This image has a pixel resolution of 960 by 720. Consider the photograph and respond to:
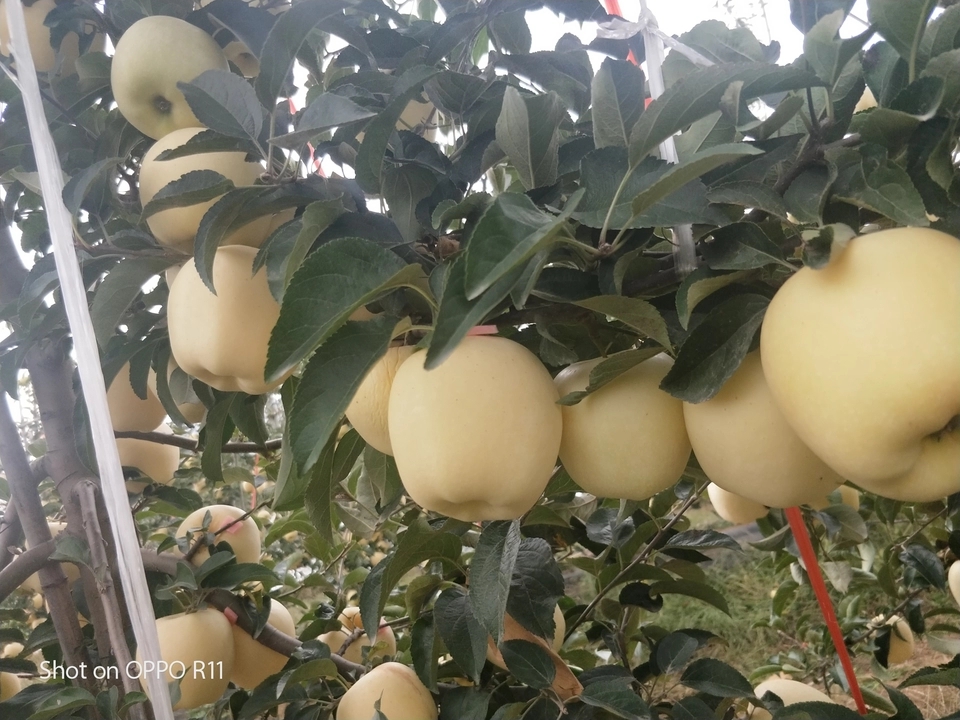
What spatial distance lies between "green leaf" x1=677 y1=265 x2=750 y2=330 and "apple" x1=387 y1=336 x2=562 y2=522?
0.37 feet

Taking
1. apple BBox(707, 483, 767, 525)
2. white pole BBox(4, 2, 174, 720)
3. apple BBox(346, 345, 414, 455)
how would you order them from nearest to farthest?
white pole BBox(4, 2, 174, 720) < apple BBox(346, 345, 414, 455) < apple BBox(707, 483, 767, 525)

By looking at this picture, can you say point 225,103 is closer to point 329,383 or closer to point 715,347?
point 329,383

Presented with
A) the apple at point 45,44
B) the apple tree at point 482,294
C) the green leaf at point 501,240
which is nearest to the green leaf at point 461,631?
the apple tree at point 482,294

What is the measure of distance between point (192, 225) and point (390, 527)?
870 millimetres

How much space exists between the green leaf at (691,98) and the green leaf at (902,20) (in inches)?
1.9

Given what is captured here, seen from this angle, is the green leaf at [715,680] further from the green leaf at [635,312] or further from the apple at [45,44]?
the apple at [45,44]

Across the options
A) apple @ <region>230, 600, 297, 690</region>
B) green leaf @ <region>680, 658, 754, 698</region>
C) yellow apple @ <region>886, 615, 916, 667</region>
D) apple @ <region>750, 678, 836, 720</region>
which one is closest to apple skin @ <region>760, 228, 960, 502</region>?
green leaf @ <region>680, 658, 754, 698</region>

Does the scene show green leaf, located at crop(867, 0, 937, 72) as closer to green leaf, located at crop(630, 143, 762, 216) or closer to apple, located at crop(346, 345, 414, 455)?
green leaf, located at crop(630, 143, 762, 216)

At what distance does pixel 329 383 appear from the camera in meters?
0.44

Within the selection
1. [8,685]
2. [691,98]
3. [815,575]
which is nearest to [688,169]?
[691,98]

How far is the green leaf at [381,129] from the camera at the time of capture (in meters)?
0.47

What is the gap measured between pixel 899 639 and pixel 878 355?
4.30 feet

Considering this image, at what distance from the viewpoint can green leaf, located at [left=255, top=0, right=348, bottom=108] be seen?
50cm

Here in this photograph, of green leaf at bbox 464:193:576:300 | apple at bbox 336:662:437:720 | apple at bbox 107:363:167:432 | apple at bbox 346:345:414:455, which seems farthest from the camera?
apple at bbox 107:363:167:432
